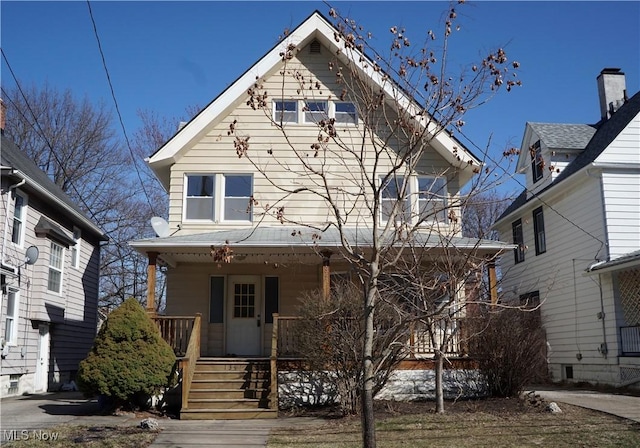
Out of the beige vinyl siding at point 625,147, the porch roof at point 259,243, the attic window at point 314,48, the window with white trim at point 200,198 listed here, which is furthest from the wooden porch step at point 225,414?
the beige vinyl siding at point 625,147

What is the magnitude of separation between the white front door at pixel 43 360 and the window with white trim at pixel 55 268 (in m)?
1.13

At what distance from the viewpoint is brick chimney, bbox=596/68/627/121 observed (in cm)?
1912

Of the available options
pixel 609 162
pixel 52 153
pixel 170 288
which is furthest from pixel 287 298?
pixel 52 153

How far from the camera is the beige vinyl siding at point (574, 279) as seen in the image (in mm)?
15602

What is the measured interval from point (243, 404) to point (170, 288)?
17.2 feet

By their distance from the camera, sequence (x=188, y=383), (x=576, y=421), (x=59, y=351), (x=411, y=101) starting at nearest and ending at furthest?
(x=411, y=101) < (x=576, y=421) < (x=188, y=383) < (x=59, y=351)

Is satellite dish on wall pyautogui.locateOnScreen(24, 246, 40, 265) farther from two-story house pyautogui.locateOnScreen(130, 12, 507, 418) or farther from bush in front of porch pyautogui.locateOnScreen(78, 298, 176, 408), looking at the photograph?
bush in front of porch pyautogui.locateOnScreen(78, 298, 176, 408)

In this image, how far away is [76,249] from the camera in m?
19.3

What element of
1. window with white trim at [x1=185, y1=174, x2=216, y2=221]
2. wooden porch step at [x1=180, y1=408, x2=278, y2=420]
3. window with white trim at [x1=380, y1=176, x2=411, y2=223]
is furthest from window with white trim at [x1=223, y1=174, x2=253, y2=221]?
wooden porch step at [x1=180, y1=408, x2=278, y2=420]

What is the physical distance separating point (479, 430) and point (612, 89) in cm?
1452

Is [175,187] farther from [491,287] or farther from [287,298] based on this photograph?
[491,287]

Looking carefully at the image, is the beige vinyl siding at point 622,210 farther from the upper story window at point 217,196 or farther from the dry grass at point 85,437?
the dry grass at point 85,437

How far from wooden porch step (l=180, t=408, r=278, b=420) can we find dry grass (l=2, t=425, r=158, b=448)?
136 centimetres

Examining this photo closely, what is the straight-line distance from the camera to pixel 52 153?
2811 cm
